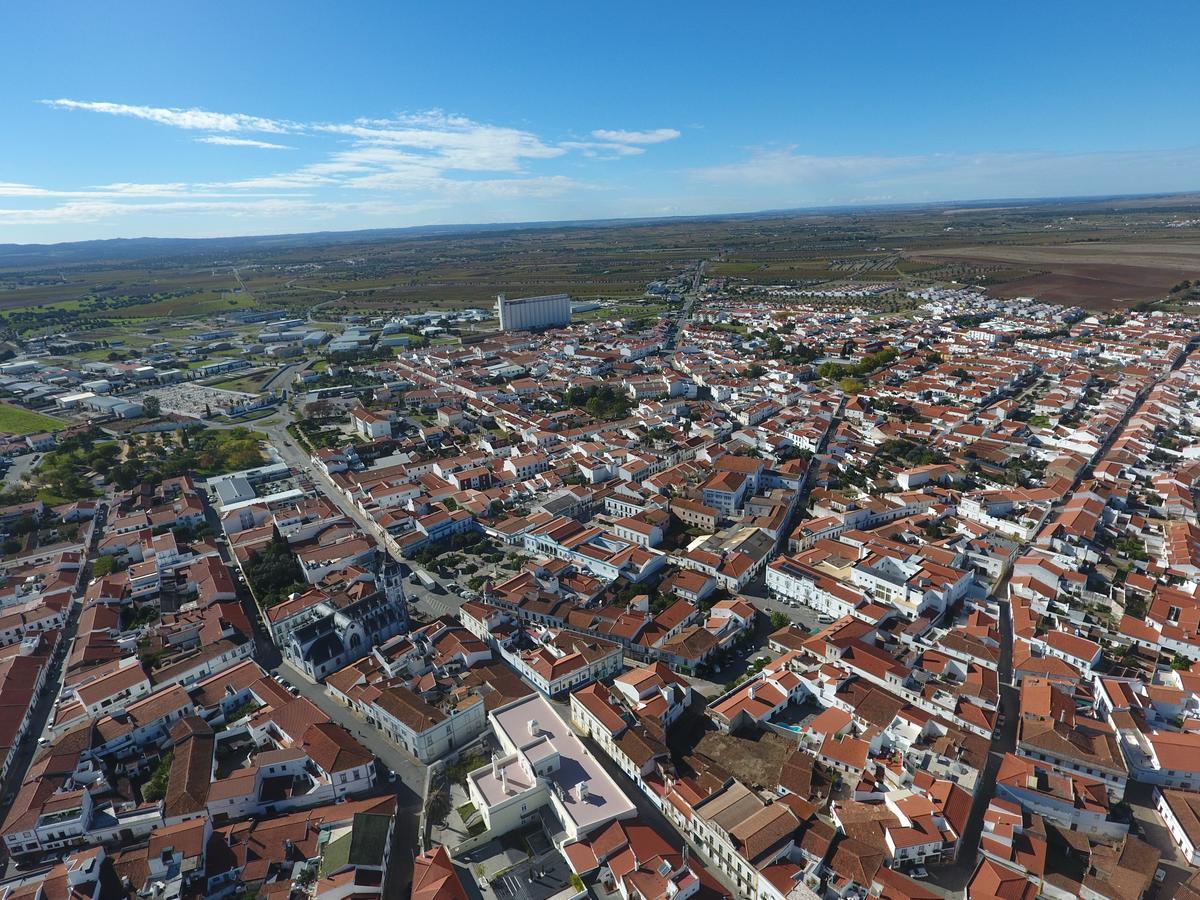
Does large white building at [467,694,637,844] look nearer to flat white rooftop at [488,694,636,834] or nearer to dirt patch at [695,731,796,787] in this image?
flat white rooftop at [488,694,636,834]

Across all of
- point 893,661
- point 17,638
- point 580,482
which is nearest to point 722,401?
point 580,482

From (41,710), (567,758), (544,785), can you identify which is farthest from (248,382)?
(544,785)

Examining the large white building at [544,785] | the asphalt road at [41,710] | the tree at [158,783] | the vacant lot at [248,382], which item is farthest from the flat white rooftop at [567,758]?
the vacant lot at [248,382]

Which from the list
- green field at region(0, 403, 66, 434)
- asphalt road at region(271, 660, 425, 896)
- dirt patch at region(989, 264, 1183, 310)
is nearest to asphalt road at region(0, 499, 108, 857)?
asphalt road at region(271, 660, 425, 896)

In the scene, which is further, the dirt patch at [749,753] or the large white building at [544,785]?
the dirt patch at [749,753]

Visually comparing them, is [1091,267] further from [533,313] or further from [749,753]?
[749,753]

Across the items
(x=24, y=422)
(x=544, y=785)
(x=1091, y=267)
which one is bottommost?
(x=24, y=422)

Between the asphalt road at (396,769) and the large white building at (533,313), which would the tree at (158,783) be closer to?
the asphalt road at (396,769)
